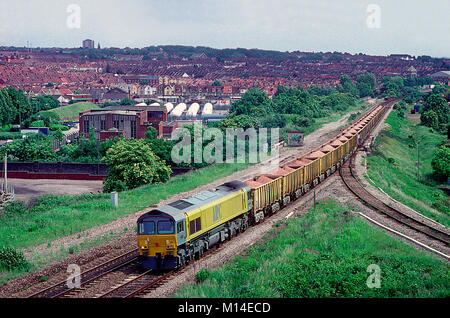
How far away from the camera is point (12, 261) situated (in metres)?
23.9

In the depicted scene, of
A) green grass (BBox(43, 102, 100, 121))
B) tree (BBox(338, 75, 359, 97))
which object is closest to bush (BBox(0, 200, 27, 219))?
green grass (BBox(43, 102, 100, 121))

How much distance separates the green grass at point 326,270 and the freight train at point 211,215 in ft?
6.52

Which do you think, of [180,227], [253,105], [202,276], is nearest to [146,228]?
[180,227]

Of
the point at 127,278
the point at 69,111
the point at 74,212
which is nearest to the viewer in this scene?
the point at 127,278

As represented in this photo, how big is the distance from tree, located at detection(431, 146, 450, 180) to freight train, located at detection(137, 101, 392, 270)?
2377 cm

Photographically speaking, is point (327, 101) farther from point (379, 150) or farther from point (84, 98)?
point (84, 98)

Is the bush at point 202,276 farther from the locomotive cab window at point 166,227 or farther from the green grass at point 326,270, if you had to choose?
the locomotive cab window at point 166,227

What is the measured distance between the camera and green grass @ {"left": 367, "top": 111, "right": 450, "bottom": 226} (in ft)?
144

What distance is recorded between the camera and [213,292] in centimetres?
1817

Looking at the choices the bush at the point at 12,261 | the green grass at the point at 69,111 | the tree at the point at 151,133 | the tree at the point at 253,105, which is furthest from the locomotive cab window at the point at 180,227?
the green grass at the point at 69,111

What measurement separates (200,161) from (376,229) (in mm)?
32447

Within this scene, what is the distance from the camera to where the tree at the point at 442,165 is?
58.2m

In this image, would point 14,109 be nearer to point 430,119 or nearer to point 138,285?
point 430,119

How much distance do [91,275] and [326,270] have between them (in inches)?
394
